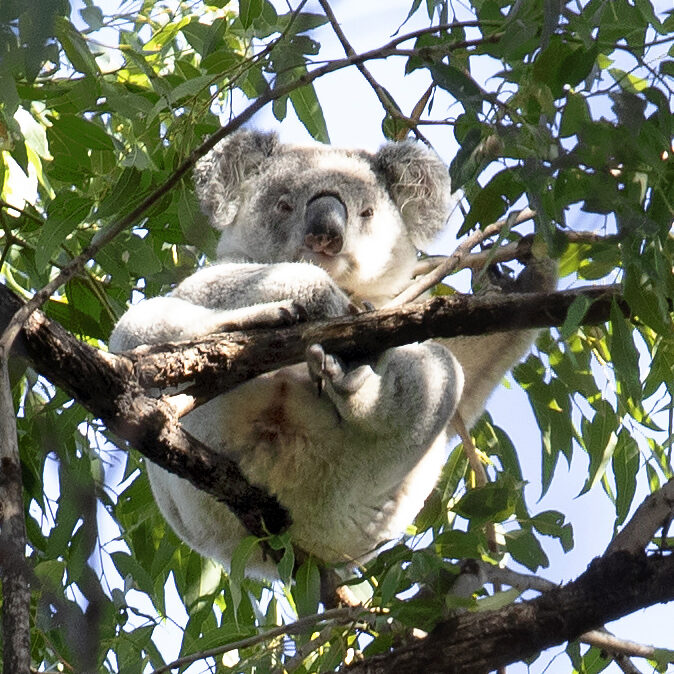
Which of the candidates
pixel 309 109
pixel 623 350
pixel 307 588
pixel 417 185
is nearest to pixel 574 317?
pixel 623 350

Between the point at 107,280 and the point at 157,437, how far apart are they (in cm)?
141

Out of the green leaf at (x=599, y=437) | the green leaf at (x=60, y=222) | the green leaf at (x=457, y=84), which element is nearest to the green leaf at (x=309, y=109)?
the green leaf at (x=60, y=222)

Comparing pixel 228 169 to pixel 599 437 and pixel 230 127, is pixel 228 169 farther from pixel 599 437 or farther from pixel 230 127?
pixel 599 437

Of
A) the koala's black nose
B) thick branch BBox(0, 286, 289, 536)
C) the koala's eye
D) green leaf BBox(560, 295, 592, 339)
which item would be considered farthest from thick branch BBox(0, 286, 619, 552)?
the koala's eye

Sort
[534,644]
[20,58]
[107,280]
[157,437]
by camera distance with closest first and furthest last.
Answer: [20,58]
[534,644]
[157,437]
[107,280]

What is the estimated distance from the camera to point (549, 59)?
1664mm

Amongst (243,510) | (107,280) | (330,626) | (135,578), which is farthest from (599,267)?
(107,280)

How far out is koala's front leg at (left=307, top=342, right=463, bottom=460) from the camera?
2.47 m

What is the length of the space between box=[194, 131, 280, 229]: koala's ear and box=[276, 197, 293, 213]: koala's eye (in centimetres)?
16

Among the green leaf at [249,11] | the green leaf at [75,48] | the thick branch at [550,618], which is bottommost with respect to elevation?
the thick branch at [550,618]

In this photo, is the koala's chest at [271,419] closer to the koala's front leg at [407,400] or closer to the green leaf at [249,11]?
the koala's front leg at [407,400]

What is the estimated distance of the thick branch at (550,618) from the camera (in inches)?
73.8

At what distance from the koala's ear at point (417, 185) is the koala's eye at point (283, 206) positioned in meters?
0.40

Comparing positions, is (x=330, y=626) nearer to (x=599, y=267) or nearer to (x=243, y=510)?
(x=243, y=510)
